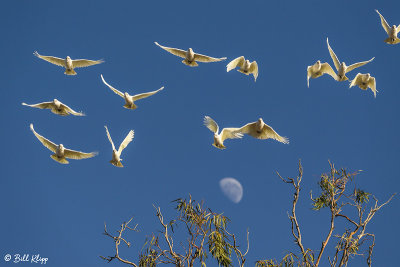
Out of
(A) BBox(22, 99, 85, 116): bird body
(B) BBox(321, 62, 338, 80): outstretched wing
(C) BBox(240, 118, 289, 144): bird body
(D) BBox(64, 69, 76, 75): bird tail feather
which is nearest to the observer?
(C) BBox(240, 118, 289, 144): bird body

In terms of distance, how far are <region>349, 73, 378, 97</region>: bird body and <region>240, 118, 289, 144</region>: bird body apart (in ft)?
13.2

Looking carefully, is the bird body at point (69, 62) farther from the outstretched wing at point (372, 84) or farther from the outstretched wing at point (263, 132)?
the outstretched wing at point (372, 84)

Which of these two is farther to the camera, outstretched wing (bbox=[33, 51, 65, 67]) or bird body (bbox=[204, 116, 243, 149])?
outstretched wing (bbox=[33, 51, 65, 67])

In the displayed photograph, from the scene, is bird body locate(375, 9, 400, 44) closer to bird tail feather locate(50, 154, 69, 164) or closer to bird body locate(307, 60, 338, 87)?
bird body locate(307, 60, 338, 87)

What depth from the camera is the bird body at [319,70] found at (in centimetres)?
1497

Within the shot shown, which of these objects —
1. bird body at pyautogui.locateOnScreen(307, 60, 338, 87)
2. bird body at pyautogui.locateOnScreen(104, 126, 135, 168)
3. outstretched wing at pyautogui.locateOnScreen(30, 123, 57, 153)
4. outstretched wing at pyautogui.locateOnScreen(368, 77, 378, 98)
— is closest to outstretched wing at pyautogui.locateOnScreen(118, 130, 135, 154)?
bird body at pyautogui.locateOnScreen(104, 126, 135, 168)

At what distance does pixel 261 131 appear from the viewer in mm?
11828

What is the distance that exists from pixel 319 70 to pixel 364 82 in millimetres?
1251

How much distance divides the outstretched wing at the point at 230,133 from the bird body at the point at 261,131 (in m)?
0.32

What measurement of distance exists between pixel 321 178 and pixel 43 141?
24.1ft

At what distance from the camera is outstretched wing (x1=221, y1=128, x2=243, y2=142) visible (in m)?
12.4

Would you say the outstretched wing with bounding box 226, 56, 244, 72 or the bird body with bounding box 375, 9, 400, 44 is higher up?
the bird body with bounding box 375, 9, 400, 44

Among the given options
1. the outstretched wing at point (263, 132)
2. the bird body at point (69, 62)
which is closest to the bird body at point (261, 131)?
the outstretched wing at point (263, 132)

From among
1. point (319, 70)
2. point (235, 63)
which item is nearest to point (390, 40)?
point (319, 70)
